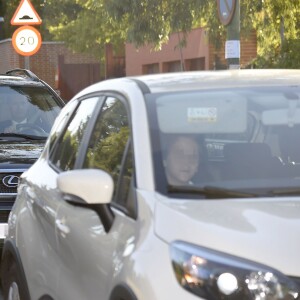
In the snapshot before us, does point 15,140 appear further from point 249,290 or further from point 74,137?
point 249,290

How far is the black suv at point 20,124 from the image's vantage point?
8.44 m

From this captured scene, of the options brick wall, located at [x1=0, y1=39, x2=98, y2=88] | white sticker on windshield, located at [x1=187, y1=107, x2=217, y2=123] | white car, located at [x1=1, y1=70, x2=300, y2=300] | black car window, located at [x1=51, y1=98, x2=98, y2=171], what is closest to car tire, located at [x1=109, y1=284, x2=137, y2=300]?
white car, located at [x1=1, y1=70, x2=300, y2=300]

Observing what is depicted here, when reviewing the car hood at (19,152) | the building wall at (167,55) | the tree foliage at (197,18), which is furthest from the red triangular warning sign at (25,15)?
the building wall at (167,55)

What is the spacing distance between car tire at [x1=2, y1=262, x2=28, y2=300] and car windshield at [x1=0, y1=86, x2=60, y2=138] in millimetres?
3723

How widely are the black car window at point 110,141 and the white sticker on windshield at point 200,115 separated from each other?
283 millimetres

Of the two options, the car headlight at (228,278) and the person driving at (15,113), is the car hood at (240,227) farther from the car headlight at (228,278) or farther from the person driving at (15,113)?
the person driving at (15,113)

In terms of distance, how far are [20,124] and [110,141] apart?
17.1 ft

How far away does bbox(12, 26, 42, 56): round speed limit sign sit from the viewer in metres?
16.0

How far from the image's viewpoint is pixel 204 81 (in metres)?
4.75

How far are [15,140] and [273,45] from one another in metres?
13.8

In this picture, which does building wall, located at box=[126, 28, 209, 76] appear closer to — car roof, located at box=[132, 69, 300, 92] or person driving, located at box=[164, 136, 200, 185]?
car roof, located at box=[132, 69, 300, 92]

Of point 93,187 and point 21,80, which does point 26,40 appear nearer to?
point 21,80

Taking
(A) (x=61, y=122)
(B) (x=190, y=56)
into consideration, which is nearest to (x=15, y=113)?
(A) (x=61, y=122)

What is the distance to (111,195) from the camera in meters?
4.16
